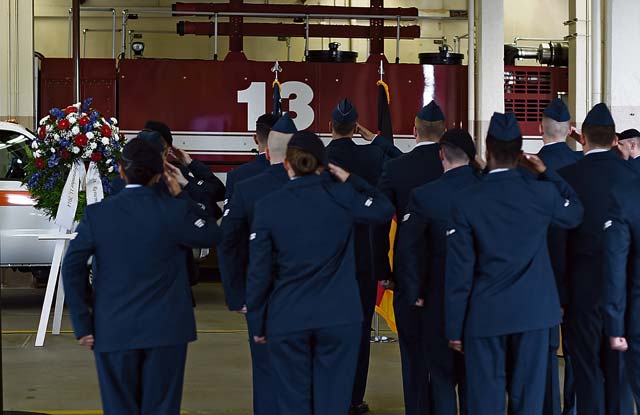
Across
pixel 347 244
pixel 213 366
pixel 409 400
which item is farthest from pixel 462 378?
pixel 213 366

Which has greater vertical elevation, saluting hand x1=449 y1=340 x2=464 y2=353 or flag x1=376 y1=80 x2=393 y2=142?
flag x1=376 y1=80 x2=393 y2=142

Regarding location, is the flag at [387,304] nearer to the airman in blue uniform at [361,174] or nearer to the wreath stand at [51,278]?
the airman in blue uniform at [361,174]

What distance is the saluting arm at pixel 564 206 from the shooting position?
549cm

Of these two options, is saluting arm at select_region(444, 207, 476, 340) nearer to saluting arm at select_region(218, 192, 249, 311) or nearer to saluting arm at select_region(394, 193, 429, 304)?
saluting arm at select_region(394, 193, 429, 304)

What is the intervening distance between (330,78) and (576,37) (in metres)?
3.30

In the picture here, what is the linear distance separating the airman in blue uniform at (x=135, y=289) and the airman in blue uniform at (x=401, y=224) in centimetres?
162

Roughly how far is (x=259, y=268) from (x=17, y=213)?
25.3 ft

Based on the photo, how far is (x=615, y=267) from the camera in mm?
5457

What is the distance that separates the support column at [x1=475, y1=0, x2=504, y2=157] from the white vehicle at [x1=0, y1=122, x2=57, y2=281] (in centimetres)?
589

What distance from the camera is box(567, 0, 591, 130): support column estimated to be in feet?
47.6

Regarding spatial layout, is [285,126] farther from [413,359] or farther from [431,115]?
[413,359]

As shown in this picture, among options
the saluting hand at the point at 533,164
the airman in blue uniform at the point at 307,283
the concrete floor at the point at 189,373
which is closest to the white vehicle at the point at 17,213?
the concrete floor at the point at 189,373

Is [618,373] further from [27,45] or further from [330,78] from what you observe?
[27,45]

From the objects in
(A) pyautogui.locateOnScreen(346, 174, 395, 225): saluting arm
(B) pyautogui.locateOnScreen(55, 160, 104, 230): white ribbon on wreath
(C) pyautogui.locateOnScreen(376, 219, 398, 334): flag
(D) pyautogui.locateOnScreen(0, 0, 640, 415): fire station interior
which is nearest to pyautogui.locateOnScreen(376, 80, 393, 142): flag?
(D) pyautogui.locateOnScreen(0, 0, 640, 415): fire station interior
